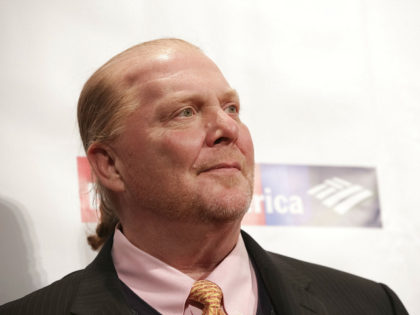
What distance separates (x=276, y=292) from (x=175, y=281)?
26 cm

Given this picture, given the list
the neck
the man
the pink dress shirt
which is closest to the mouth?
the man

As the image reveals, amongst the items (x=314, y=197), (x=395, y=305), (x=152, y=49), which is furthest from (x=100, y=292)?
(x=314, y=197)

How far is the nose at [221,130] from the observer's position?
5.39 ft

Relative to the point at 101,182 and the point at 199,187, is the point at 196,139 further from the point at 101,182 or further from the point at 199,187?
the point at 101,182

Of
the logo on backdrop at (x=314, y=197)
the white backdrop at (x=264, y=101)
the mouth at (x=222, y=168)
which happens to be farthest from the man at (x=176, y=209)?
the logo on backdrop at (x=314, y=197)

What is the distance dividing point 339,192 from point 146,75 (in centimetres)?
93

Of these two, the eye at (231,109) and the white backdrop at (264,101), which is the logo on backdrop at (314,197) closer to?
the white backdrop at (264,101)

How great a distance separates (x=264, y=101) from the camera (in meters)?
2.35

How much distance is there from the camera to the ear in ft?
5.79

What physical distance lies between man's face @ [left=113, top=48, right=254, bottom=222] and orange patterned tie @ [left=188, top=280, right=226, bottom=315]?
16 cm

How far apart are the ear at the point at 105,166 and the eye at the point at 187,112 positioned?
0.22 m

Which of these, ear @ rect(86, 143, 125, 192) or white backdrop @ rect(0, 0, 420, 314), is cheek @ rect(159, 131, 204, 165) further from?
white backdrop @ rect(0, 0, 420, 314)

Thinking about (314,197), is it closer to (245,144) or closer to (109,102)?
(245,144)

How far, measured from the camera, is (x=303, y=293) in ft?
5.58
